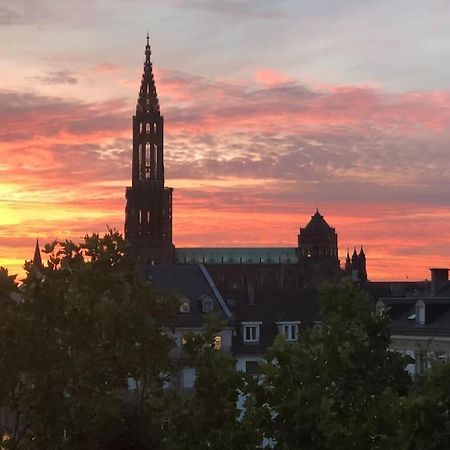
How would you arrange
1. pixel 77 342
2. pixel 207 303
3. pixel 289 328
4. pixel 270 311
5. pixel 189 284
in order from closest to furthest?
pixel 77 342 < pixel 207 303 < pixel 189 284 < pixel 289 328 < pixel 270 311

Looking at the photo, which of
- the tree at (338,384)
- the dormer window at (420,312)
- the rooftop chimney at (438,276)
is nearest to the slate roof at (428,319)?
the dormer window at (420,312)

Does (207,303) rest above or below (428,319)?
above

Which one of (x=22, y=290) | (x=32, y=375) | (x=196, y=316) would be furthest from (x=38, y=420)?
(x=196, y=316)

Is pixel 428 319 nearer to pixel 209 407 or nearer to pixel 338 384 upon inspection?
pixel 338 384

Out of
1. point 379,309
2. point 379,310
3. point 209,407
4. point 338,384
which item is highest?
point 379,309

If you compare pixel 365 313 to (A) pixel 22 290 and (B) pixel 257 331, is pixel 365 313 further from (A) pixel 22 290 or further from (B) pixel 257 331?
(B) pixel 257 331

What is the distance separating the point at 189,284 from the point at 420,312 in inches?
1005

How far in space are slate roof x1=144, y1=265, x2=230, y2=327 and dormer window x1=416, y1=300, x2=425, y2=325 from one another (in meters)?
19.4

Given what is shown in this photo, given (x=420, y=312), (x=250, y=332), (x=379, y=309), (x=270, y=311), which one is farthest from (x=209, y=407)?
(x=270, y=311)

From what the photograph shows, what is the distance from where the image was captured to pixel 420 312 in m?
84.8

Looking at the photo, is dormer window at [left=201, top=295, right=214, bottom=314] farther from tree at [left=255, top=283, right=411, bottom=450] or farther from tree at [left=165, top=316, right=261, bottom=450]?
tree at [left=165, top=316, right=261, bottom=450]

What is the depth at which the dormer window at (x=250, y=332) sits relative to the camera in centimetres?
10238

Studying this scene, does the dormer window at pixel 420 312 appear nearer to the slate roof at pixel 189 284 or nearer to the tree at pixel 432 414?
the slate roof at pixel 189 284

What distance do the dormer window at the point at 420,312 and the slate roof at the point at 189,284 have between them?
1944 cm
